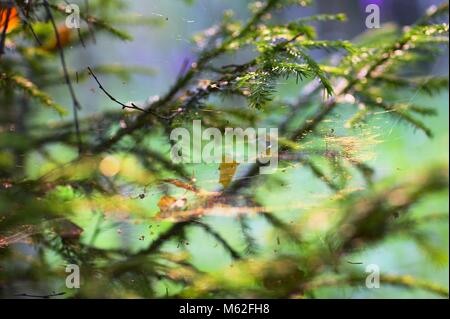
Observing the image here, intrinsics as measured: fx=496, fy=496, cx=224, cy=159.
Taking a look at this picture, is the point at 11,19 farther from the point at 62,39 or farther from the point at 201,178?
the point at 201,178

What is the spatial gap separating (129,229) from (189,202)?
0.10m

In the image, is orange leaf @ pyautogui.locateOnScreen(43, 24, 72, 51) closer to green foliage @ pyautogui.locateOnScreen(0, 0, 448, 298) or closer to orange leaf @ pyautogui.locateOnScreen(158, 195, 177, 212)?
green foliage @ pyautogui.locateOnScreen(0, 0, 448, 298)

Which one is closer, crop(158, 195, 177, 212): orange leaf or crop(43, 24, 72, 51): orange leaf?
crop(158, 195, 177, 212): orange leaf

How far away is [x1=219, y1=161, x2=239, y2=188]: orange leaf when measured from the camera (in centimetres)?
65

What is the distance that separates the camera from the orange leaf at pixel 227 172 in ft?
2.13

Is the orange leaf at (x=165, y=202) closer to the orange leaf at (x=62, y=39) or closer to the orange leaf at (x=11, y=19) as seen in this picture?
the orange leaf at (x=11, y=19)

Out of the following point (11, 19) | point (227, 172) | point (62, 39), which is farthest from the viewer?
point (62, 39)

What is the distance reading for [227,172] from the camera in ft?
2.14

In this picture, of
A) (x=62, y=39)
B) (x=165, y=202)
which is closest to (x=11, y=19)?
(x=62, y=39)

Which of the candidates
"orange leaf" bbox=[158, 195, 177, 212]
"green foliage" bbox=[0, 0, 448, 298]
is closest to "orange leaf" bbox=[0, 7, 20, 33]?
"green foliage" bbox=[0, 0, 448, 298]

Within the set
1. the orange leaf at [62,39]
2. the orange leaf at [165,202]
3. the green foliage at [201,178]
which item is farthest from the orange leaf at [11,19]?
the orange leaf at [165,202]

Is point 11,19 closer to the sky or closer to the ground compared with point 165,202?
closer to the sky

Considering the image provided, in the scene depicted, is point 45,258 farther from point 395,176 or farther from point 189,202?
point 395,176
